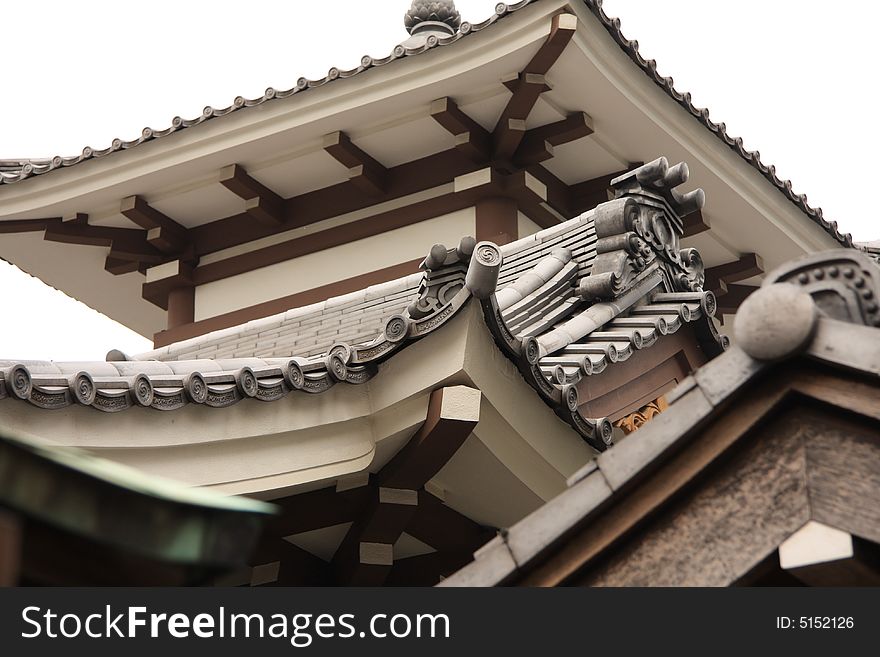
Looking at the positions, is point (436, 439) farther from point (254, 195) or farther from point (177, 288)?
point (177, 288)

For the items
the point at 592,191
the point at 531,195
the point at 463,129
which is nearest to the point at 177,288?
the point at 463,129

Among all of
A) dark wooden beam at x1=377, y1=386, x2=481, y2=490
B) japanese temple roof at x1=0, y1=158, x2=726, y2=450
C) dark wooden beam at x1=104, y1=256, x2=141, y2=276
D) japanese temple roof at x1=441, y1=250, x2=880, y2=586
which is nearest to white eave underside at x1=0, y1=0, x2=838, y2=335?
dark wooden beam at x1=104, y1=256, x2=141, y2=276

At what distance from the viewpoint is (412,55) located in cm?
947

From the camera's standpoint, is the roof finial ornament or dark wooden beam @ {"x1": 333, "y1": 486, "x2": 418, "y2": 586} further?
the roof finial ornament

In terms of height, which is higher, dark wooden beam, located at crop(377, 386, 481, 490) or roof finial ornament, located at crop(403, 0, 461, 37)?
roof finial ornament, located at crop(403, 0, 461, 37)

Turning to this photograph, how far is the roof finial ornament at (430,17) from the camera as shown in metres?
11.8

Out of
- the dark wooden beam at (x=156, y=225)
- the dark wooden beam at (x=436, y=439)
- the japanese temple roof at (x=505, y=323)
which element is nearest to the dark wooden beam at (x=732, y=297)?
the japanese temple roof at (x=505, y=323)

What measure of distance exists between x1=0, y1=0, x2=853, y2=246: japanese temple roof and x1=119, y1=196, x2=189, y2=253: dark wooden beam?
50 cm

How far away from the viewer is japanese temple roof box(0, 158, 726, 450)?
548 cm

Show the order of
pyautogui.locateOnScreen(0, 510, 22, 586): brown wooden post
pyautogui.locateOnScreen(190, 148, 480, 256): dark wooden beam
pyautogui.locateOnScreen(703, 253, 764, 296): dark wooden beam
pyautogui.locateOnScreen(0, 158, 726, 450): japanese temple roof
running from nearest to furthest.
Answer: pyautogui.locateOnScreen(0, 510, 22, 586): brown wooden post, pyautogui.locateOnScreen(0, 158, 726, 450): japanese temple roof, pyautogui.locateOnScreen(190, 148, 480, 256): dark wooden beam, pyautogui.locateOnScreen(703, 253, 764, 296): dark wooden beam

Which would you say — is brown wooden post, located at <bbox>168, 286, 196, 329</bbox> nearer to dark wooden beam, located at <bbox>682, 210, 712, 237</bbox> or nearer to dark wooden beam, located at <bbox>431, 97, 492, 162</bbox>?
dark wooden beam, located at <bbox>431, 97, 492, 162</bbox>

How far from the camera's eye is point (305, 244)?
10.6 m

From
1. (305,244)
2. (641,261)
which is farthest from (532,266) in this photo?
(305,244)

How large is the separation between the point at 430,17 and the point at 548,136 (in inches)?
96.2
